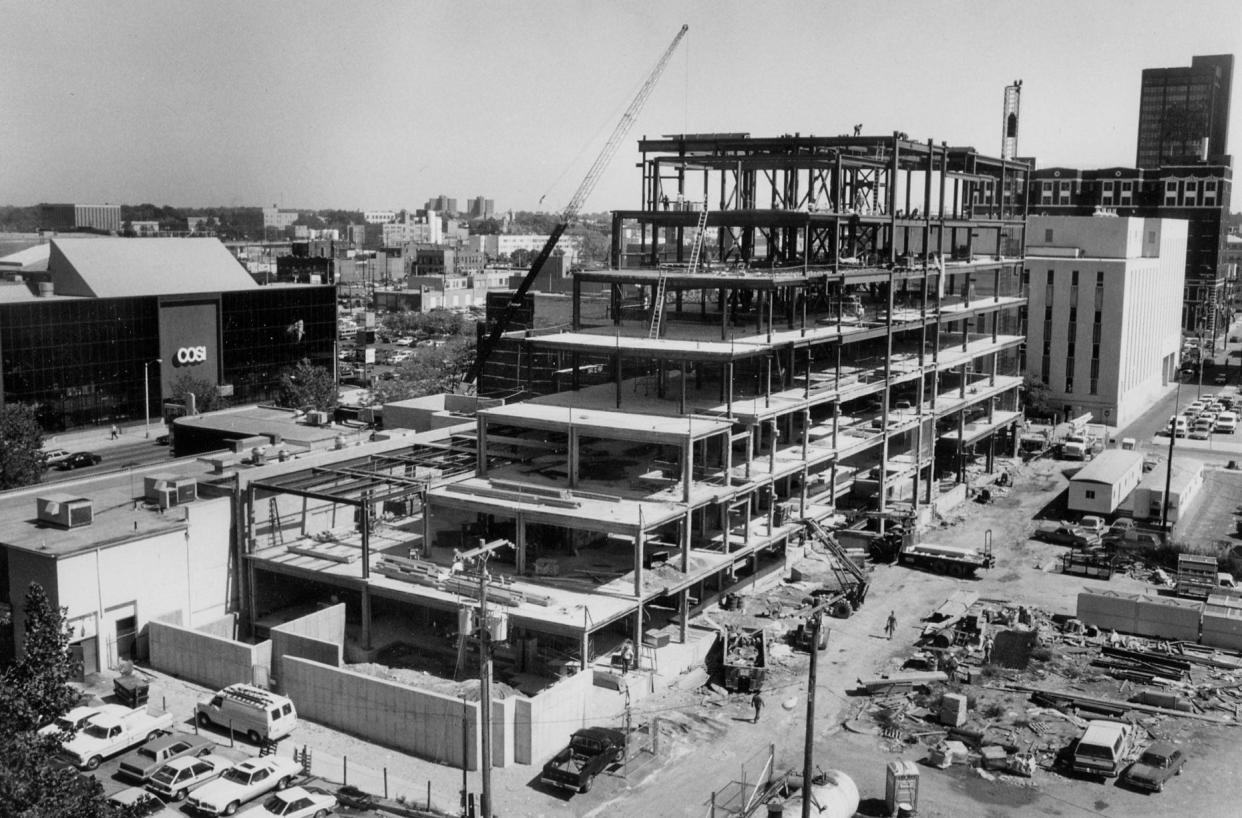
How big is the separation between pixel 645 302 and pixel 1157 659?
35.0 m

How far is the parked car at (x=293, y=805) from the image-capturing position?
27219 mm

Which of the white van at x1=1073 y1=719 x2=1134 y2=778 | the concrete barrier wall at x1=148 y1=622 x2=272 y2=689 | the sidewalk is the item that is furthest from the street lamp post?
the white van at x1=1073 y1=719 x2=1134 y2=778

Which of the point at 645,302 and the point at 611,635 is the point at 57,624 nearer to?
the point at 611,635

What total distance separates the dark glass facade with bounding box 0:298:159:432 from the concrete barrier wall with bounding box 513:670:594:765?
5612 centimetres

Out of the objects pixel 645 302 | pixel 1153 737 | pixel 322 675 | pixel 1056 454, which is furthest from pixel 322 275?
pixel 1153 737

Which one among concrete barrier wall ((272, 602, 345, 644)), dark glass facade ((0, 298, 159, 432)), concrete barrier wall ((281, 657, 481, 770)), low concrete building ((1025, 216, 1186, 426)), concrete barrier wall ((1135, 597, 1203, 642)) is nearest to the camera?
concrete barrier wall ((281, 657, 481, 770))

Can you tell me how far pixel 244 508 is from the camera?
41.1 meters

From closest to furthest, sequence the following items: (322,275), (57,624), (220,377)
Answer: (57,624)
(220,377)
(322,275)

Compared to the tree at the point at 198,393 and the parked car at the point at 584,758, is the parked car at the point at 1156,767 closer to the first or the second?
the parked car at the point at 584,758

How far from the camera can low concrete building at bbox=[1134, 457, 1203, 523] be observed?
190ft

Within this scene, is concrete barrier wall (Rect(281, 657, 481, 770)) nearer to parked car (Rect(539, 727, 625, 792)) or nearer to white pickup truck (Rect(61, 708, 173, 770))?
parked car (Rect(539, 727, 625, 792))

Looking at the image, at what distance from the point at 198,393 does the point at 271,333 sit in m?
14.3

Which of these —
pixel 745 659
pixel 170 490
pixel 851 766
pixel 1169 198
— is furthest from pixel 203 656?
pixel 1169 198

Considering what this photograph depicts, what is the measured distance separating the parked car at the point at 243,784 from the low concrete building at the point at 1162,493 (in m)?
45.9
